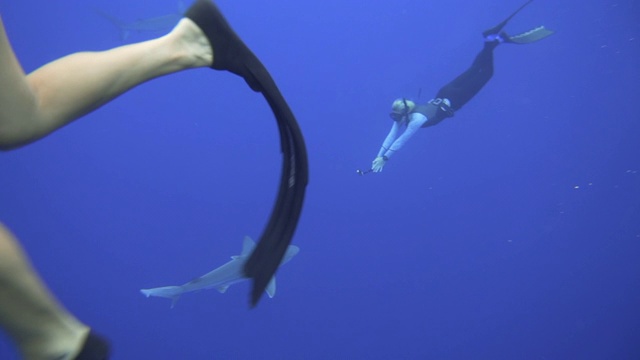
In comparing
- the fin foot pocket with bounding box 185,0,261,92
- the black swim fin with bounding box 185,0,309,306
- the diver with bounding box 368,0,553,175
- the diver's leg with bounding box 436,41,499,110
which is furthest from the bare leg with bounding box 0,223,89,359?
the diver's leg with bounding box 436,41,499,110

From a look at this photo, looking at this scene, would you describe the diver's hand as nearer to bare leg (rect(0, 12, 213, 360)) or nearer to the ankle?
the ankle

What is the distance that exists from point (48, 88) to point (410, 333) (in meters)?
19.0

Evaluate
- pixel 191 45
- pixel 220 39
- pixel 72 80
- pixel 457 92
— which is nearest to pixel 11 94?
pixel 72 80

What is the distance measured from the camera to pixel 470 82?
9844 millimetres

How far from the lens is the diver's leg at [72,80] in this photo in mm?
1469

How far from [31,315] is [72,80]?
0.83 m

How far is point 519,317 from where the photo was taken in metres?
18.9

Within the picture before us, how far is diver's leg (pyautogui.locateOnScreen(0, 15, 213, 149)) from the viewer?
1.47m

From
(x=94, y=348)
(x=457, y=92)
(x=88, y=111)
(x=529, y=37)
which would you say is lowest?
(x=457, y=92)

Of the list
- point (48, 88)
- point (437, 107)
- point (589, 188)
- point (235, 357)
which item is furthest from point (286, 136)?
point (589, 188)

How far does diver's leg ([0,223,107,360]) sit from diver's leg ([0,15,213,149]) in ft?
1.17

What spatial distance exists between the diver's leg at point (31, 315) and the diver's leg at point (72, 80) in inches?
14.0

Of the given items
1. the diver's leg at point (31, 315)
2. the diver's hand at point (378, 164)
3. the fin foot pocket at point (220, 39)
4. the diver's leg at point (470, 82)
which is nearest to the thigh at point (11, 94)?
the diver's leg at point (31, 315)

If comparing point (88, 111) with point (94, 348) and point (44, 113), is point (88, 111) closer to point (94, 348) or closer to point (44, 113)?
point (44, 113)
